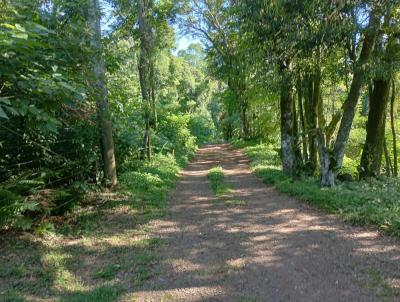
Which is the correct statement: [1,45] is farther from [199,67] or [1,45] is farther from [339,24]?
[199,67]

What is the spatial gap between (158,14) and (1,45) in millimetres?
13692

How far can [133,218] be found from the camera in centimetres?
814

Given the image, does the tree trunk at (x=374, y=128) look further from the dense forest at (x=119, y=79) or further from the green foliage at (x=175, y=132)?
the green foliage at (x=175, y=132)

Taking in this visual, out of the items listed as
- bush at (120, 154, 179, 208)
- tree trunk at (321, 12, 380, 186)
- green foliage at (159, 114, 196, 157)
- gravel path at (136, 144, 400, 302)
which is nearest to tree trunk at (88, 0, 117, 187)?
bush at (120, 154, 179, 208)

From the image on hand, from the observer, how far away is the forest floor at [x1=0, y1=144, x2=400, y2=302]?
4531 mm

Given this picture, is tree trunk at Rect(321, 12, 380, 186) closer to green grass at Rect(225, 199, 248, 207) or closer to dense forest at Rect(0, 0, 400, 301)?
dense forest at Rect(0, 0, 400, 301)

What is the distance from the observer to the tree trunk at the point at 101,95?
22.2 ft

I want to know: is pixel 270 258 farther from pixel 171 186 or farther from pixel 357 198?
pixel 171 186

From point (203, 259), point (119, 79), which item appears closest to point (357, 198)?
point (203, 259)

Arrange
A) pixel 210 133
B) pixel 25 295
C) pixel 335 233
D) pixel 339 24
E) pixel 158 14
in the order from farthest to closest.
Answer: pixel 210 133, pixel 158 14, pixel 339 24, pixel 335 233, pixel 25 295

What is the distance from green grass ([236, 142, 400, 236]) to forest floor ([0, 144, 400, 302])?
1.06 feet

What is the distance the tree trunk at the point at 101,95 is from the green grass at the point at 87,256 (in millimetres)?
1820

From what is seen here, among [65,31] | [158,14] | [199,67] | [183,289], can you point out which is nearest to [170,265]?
[183,289]

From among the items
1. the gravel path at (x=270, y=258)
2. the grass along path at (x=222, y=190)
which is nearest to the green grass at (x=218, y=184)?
the grass along path at (x=222, y=190)
